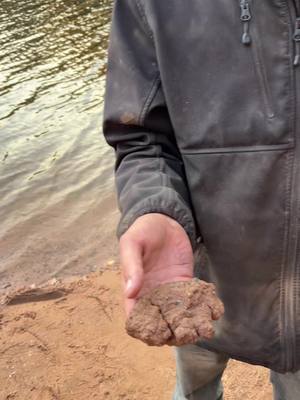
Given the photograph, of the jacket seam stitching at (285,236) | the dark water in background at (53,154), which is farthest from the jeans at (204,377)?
the dark water in background at (53,154)

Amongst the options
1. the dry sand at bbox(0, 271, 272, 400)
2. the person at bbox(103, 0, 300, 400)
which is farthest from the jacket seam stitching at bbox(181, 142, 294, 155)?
the dry sand at bbox(0, 271, 272, 400)

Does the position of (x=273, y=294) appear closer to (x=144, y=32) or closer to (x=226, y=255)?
(x=226, y=255)

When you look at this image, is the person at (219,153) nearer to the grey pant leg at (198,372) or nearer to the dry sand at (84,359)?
the grey pant leg at (198,372)

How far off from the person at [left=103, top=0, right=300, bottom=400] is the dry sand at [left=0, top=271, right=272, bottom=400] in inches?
63.5

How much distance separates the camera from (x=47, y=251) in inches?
223

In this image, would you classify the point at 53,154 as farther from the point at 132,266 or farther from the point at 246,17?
the point at 132,266

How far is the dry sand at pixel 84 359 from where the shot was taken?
11.4 feet

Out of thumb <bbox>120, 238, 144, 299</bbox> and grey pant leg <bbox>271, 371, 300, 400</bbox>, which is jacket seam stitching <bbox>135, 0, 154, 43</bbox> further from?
grey pant leg <bbox>271, 371, 300, 400</bbox>

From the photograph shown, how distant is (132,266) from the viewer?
141 centimetres

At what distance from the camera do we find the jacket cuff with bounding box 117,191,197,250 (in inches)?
65.7

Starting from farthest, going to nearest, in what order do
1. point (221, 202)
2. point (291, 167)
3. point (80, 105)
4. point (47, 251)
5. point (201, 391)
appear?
point (80, 105)
point (47, 251)
point (201, 391)
point (221, 202)
point (291, 167)

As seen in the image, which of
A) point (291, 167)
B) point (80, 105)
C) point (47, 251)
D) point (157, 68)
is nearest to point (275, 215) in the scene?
point (291, 167)

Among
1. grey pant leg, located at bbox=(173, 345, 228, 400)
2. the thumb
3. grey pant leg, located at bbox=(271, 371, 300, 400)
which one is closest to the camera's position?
the thumb

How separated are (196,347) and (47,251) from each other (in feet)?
12.1
